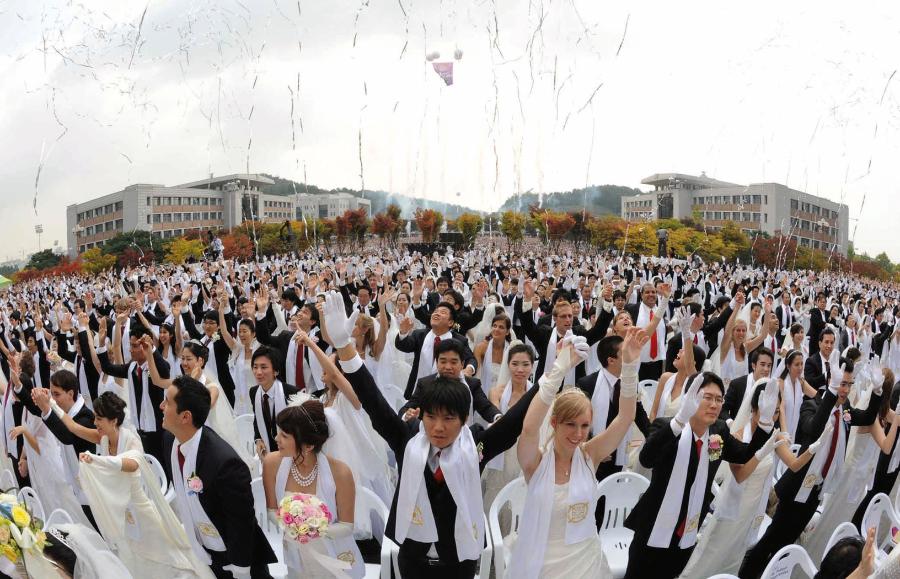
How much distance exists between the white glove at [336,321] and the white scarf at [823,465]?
10.2ft

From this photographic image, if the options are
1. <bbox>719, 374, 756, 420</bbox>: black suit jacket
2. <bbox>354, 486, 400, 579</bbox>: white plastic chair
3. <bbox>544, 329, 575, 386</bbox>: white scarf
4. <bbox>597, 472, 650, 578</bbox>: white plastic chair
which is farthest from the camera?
<bbox>544, 329, 575, 386</bbox>: white scarf

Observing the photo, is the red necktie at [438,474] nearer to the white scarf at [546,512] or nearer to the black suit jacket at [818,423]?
the white scarf at [546,512]

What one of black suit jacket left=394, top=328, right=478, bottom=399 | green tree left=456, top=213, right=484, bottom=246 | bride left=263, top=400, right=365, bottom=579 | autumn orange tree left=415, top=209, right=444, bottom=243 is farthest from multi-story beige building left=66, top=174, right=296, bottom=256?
bride left=263, top=400, right=365, bottom=579

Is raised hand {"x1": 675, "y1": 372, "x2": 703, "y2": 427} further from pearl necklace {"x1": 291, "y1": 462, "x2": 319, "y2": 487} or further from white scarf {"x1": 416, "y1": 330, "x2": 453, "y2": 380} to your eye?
white scarf {"x1": 416, "y1": 330, "x2": 453, "y2": 380}

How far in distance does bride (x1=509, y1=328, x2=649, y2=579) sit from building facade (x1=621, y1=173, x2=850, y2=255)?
236 ft

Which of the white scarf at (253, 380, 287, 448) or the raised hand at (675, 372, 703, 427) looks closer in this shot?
the raised hand at (675, 372, 703, 427)

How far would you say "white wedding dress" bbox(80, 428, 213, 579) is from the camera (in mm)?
3227

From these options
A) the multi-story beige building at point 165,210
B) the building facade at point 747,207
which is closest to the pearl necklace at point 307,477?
the building facade at point 747,207

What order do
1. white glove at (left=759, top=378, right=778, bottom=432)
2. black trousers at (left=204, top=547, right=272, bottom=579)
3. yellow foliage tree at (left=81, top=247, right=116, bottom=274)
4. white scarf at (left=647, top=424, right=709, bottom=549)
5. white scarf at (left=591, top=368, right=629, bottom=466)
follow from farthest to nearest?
yellow foliage tree at (left=81, top=247, right=116, bottom=274) < white scarf at (left=591, top=368, right=629, bottom=466) < white glove at (left=759, top=378, right=778, bottom=432) < white scarf at (left=647, top=424, right=709, bottom=549) < black trousers at (left=204, top=547, right=272, bottom=579)

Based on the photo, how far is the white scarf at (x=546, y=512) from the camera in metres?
3.11

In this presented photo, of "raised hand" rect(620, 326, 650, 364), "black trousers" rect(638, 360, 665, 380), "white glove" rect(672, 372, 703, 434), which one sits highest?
"raised hand" rect(620, 326, 650, 364)

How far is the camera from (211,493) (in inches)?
129

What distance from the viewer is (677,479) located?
142 inches

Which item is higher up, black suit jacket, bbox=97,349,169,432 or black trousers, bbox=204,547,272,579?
black suit jacket, bbox=97,349,169,432
